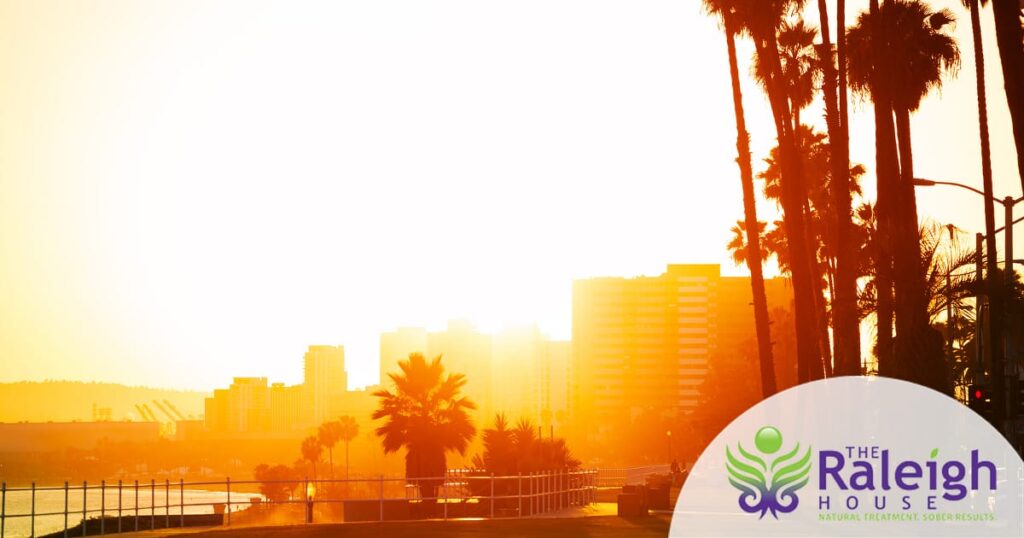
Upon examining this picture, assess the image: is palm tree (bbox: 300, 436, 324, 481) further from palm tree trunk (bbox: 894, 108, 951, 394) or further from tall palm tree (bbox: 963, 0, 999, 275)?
palm tree trunk (bbox: 894, 108, 951, 394)

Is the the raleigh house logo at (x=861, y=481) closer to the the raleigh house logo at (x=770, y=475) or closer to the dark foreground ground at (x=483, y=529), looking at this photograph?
the the raleigh house logo at (x=770, y=475)

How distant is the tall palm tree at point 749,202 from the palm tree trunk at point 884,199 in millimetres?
9313

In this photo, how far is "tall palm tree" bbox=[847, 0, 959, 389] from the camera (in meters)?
33.7

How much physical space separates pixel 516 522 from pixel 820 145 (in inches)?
1088

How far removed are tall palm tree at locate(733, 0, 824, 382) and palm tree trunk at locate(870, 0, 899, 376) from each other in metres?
5.55

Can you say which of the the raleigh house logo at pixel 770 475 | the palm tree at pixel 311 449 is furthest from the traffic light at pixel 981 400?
the palm tree at pixel 311 449

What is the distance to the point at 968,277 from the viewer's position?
113 feet

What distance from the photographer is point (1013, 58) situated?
27766 millimetres

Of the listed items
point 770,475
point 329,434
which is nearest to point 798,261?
point 770,475

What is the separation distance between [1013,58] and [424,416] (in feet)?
128

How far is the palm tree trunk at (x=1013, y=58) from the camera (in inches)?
1088

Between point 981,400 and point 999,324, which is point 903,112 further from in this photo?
point 981,400

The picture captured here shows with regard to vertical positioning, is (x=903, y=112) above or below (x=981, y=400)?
above

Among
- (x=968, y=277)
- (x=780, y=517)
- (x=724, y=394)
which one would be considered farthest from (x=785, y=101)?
(x=724, y=394)
